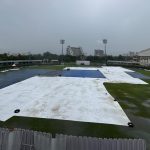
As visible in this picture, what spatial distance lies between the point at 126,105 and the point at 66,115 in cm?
567

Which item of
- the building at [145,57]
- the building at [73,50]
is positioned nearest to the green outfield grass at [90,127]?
the building at [145,57]

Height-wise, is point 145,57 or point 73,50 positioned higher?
point 73,50

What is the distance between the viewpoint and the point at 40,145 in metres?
6.69

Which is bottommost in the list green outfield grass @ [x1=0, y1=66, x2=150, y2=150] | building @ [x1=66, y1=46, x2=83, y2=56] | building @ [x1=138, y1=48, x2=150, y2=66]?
green outfield grass @ [x1=0, y1=66, x2=150, y2=150]

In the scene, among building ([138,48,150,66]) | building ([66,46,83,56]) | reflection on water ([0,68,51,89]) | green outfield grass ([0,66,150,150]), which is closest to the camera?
green outfield grass ([0,66,150,150])

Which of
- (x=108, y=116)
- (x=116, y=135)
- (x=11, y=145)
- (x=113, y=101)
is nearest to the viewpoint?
(x=11, y=145)

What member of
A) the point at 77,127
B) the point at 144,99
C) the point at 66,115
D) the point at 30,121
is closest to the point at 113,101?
the point at 144,99

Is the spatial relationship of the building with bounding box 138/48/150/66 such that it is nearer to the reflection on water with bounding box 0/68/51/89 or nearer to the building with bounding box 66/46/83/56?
the reflection on water with bounding box 0/68/51/89

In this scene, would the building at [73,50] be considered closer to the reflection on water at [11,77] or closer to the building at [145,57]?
the building at [145,57]

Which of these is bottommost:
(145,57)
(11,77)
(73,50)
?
(11,77)

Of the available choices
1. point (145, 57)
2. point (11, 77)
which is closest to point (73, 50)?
point (145, 57)

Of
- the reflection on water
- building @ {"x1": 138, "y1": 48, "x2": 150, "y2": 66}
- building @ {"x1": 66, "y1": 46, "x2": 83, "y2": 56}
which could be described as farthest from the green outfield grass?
building @ {"x1": 66, "y1": 46, "x2": 83, "y2": 56}

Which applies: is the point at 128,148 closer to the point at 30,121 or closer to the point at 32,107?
the point at 30,121

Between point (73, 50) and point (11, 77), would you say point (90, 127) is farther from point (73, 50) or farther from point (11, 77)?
point (73, 50)
